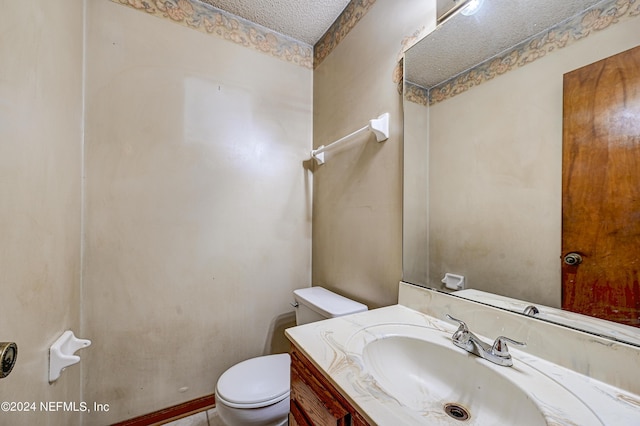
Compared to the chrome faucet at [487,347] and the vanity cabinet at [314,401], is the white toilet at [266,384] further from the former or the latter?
the chrome faucet at [487,347]

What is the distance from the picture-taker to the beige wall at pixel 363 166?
1104mm

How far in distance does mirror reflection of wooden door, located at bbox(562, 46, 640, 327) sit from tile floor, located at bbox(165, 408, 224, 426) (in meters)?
1.64

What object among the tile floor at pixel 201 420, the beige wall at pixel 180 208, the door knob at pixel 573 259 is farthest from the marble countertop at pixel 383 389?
the tile floor at pixel 201 420

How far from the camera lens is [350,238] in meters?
1.37

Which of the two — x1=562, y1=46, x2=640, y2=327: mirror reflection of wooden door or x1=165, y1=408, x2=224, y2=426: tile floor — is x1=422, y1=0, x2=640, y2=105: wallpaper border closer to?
x1=562, y1=46, x2=640, y2=327: mirror reflection of wooden door

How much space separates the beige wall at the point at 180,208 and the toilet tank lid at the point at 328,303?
0.30 metres

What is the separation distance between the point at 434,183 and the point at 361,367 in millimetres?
711

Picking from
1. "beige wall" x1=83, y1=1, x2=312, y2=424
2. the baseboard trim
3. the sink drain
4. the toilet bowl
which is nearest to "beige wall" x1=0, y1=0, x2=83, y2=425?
"beige wall" x1=83, y1=1, x2=312, y2=424

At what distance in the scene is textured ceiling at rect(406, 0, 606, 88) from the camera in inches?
27.0

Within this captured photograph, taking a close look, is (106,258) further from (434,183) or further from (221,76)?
(434,183)

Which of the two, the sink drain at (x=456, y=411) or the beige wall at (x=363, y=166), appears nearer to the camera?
the sink drain at (x=456, y=411)

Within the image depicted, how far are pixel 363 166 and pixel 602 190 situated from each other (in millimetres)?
848

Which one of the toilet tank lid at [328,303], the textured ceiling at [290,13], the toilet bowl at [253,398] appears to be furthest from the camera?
the textured ceiling at [290,13]

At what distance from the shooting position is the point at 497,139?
0.79 m
